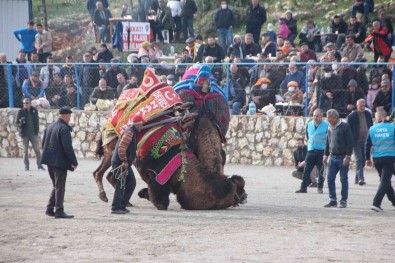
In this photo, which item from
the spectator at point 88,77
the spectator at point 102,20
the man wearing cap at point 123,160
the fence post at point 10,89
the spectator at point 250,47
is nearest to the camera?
the man wearing cap at point 123,160

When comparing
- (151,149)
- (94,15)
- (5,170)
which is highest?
(94,15)

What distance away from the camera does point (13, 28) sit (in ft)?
105

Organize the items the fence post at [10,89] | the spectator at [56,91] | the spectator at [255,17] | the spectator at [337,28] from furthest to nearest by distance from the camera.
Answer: the spectator at [255,17]
the spectator at [337,28]
the fence post at [10,89]
the spectator at [56,91]

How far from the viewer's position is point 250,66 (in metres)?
23.3

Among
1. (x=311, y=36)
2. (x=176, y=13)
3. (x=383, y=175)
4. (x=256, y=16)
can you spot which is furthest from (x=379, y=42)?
(x=383, y=175)

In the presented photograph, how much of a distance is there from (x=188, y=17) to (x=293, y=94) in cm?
759

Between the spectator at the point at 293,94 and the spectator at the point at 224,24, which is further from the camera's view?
the spectator at the point at 224,24

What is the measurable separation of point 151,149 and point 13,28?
57.9ft

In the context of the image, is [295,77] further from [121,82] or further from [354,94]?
[121,82]

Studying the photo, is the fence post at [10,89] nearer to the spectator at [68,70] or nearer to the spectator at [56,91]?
the spectator at [56,91]

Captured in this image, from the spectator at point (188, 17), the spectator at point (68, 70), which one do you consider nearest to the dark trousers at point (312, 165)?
the spectator at point (68, 70)

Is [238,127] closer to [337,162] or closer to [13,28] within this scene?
[337,162]

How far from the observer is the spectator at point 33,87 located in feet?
84.2

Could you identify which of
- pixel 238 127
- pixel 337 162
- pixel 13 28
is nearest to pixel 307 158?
pixel 337 162
